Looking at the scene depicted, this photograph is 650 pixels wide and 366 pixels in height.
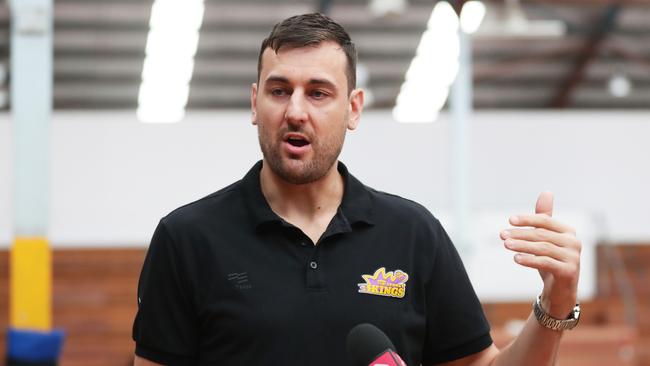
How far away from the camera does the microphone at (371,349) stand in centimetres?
151

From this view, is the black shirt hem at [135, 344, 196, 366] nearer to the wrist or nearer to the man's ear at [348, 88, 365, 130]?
the man's ear at [348, 88, 365, 130]

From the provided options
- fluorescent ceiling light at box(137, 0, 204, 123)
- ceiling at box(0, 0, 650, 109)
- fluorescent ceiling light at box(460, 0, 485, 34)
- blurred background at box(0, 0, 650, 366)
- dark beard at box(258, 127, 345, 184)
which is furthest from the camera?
ceiling at box(0, 0, 650, 109)

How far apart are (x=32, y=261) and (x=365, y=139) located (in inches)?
253

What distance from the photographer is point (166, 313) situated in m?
1.96

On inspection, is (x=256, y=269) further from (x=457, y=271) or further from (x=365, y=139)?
(x=365, y=139)

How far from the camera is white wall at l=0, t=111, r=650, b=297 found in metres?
11.8

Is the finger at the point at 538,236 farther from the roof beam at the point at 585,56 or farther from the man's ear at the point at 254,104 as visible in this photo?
the roof beam at the point at 585,56

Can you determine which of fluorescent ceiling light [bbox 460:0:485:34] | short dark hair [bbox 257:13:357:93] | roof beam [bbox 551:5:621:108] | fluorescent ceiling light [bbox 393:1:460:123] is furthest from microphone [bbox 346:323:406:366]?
roof beam [bbox 551:5:621:108]

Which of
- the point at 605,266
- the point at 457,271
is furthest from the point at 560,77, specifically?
the point at 457,271

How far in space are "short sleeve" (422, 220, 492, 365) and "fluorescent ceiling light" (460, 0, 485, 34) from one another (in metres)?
8.55

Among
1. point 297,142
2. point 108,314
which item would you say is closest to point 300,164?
point 297,142

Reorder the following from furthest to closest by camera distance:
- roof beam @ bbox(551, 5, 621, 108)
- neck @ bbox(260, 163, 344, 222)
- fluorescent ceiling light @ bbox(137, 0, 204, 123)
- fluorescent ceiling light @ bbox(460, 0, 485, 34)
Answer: roof beam @ bbox(551, 5, 621, 108)
fluorescent ceiling light @ bbox(137, 0, 204, 123)
fluorescent ceiling light @ bbox(460, 0, 485, 34)
neck @ bbox(260, 163, 344, 222)

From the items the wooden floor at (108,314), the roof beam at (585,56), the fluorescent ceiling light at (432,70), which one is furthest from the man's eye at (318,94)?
the roof beam at (585,56)

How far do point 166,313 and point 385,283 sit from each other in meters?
0.40
